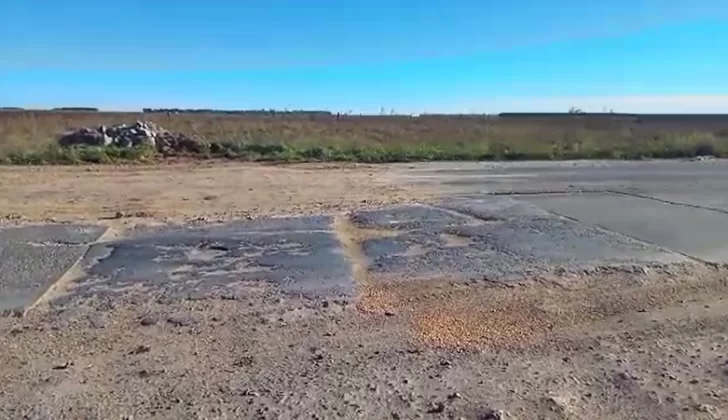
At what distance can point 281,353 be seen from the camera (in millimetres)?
5312

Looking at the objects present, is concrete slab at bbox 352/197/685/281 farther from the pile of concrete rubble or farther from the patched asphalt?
the pile of concrete rubble

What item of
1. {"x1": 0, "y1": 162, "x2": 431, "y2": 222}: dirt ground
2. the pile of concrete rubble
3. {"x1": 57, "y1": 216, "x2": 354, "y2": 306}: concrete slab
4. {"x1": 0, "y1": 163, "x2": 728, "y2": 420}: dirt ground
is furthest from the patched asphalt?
the pile of concrete rubble

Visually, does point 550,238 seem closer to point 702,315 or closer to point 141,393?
point 702,315

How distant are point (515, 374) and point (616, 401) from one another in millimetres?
704

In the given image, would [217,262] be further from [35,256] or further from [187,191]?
[187,191]

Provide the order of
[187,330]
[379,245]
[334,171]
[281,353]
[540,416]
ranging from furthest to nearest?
[334,171] → [379,245] → [187,330] → [281,353] → [540,416]

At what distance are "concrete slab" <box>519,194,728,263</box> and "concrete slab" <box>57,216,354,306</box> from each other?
4458 mm

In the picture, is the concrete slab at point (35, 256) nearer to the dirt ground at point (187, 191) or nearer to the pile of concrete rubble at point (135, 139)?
the dirt ground at point (187, 191)

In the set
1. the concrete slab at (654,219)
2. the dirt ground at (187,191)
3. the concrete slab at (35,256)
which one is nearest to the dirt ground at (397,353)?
the concrete slab at (35,256)

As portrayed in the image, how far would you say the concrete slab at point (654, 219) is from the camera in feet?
31.1

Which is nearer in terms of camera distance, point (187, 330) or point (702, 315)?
point (187, 330)

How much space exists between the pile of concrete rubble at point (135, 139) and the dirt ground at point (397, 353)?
860 inches

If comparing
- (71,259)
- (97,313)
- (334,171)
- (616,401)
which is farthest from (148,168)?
(616,401)

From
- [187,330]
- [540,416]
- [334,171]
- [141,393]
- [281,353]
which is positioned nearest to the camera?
[540,416]
